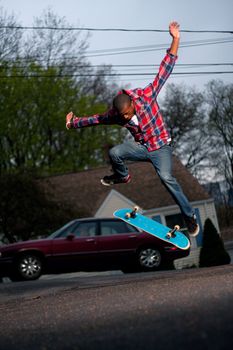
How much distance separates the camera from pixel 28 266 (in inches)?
624

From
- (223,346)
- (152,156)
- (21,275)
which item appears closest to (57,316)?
(223,346)

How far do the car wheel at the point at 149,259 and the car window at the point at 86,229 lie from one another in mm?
1335

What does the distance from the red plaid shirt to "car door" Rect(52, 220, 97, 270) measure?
341 inches

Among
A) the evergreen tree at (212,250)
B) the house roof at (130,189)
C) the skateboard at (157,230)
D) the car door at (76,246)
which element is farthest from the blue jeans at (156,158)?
the house roof at (130,189)

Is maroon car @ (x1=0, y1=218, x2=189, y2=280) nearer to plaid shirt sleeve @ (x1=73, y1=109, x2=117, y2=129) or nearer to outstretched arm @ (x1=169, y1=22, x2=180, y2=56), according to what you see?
plaid shirt sleeve @ (x1=73, y1=109, x2=117, y2=129)

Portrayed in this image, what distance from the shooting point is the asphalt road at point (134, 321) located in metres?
3.68

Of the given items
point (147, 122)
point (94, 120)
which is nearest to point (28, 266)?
point (94, 120)

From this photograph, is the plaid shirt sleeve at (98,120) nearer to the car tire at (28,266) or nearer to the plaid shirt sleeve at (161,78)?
the plaid shirt sleeve at (161,78)

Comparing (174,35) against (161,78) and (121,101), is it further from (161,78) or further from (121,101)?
(121,101)

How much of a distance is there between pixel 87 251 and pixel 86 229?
573 millimetres

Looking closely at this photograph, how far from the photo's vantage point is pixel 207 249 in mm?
20328

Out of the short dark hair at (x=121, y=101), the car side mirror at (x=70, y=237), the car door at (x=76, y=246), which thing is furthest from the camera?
A: the car side mirror at (x=70, y=237)

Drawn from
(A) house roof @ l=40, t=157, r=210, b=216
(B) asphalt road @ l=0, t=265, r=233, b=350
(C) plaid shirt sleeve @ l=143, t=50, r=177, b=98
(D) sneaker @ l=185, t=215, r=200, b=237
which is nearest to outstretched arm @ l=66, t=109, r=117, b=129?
(C) plaid shirt sleeve @ l=143, t=50, r=177, b=98

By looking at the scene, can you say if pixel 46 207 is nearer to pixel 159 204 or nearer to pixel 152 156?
pixel 159 204
